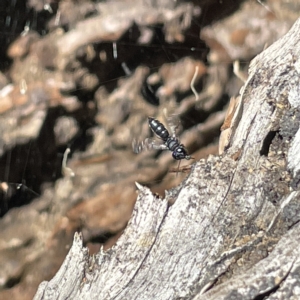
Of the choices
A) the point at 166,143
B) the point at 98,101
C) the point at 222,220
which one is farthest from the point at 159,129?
the point at 222,220

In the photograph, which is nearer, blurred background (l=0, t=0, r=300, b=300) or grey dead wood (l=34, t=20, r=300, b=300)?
grey dead wood (l=34, t=20, r=300, b=300)

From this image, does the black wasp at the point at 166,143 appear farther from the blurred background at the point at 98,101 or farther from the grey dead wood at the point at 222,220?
the grey dead wood at the point at 222,220

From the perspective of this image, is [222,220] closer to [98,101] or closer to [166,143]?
[166,143]

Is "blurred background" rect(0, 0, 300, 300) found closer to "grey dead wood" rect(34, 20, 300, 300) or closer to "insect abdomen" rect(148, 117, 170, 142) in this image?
"insect abdomen" rect(148, 117, 170, 142)

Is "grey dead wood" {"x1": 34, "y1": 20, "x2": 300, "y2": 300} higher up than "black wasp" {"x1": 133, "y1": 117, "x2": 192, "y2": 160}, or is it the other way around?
"grey dead wood" {"x1": 34, "y1": 20, "x2": 300, "y2": 300}

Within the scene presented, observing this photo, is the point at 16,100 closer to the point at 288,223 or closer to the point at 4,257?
the point at 4,257

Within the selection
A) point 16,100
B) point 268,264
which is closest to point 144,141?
point 16,100

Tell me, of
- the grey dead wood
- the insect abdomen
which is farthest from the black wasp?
the grey dead wood
